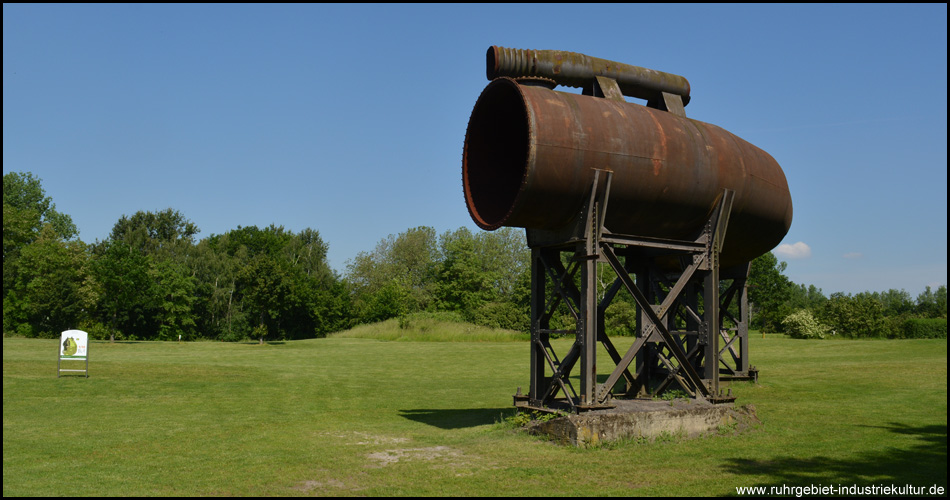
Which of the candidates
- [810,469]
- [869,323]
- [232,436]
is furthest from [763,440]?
[869,323]

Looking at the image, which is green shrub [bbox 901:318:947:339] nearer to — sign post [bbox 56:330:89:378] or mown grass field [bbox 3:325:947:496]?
mown grass field [bbox 3:325:947:496]

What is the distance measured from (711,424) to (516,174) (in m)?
6.38

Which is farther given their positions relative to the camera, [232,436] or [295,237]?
[295,237]

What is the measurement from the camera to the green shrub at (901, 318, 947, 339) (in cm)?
5416

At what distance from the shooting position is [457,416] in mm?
18062

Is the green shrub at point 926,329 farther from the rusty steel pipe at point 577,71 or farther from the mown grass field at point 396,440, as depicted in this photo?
the rusty steel pipe at point 577,71

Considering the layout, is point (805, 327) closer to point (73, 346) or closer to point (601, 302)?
point (601, 302)

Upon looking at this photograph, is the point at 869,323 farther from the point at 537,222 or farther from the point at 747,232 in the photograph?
the point at 537,222

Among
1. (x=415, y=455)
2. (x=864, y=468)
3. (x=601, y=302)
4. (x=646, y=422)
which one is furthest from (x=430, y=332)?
(x=864, y=468)

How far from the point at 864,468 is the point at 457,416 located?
372 inches

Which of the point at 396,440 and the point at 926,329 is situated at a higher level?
the point at 396,440

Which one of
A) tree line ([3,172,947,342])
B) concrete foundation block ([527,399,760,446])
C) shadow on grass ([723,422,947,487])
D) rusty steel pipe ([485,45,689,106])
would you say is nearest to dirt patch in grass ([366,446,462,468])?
concrete foundation block ([527,399,760,446])

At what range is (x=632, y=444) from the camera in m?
12.9

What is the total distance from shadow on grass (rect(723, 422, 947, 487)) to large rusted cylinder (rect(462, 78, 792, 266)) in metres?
4.98
